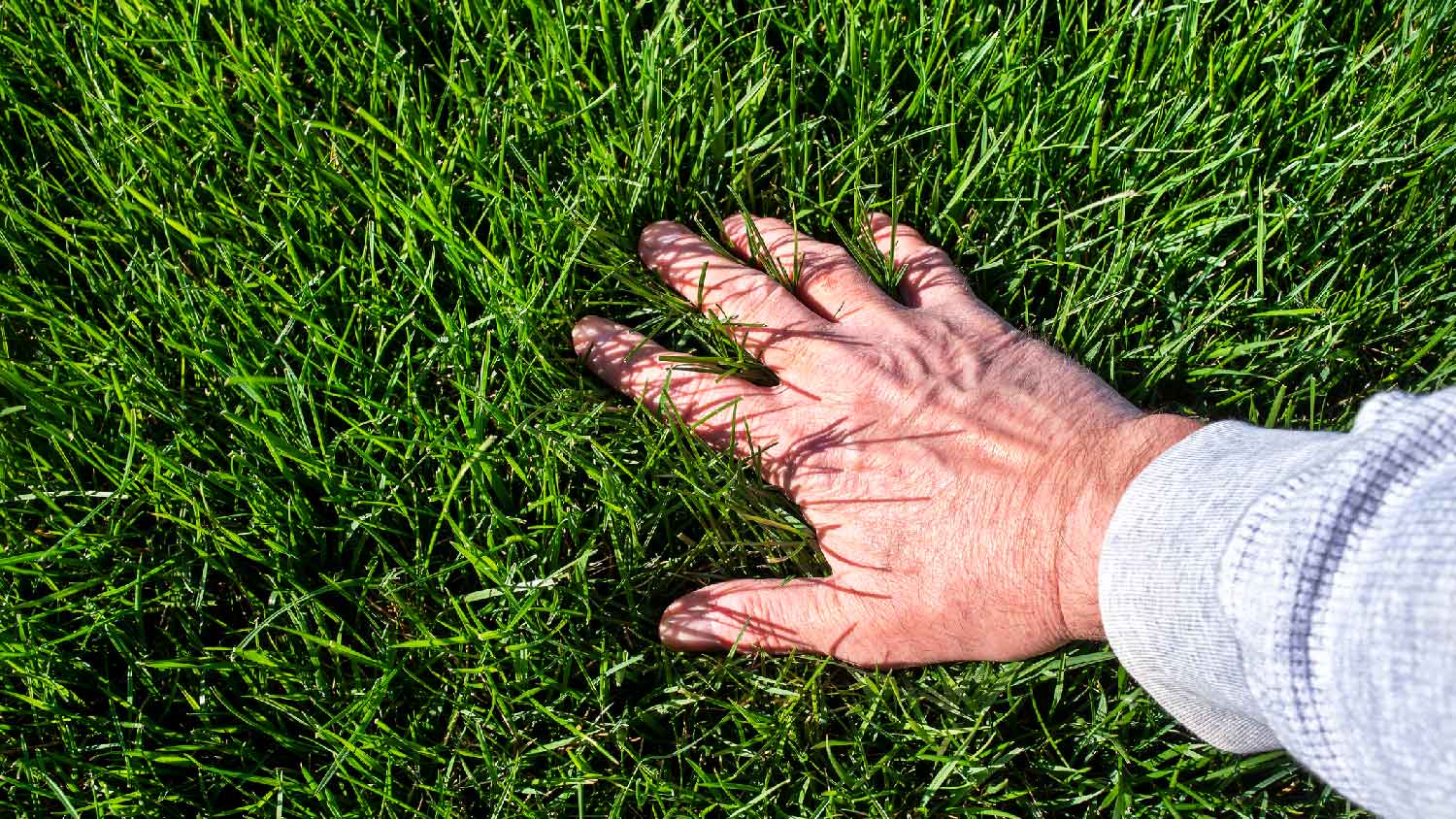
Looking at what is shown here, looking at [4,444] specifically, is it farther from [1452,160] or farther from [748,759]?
[1452,160]

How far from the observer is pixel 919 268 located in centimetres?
187

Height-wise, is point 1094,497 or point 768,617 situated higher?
point 1094,497

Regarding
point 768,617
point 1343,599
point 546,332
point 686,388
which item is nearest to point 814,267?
point 686,388

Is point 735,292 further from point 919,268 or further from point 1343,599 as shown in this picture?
point 1343,599

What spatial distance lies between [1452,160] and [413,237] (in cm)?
186

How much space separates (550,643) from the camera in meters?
1.62

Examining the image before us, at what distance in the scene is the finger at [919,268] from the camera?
1836 mm

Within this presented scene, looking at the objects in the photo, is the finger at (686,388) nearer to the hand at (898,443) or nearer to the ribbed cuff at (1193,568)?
the hand at (898,443)

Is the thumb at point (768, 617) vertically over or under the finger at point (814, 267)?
under

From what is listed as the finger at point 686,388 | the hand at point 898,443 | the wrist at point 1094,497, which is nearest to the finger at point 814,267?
the hand at point 898,443

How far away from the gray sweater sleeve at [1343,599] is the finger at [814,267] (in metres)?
0.71

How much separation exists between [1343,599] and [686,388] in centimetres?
102

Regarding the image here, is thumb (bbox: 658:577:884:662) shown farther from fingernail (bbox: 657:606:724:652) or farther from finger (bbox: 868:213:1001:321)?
finger (bbox: 868:213:1001:321)

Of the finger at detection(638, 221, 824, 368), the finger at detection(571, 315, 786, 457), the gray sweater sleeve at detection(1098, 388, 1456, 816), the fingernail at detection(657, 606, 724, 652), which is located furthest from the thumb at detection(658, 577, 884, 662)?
the gray sweater sleeve at detection(1098, 388, 1456, 816)
